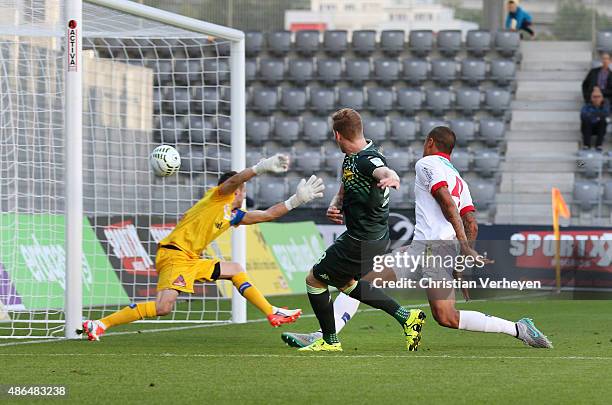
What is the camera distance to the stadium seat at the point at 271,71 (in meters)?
26.9

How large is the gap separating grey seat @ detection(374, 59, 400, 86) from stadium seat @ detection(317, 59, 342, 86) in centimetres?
83

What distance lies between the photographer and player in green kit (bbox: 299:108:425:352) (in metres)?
9.19

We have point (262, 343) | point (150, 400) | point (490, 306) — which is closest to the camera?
point (150, 400)

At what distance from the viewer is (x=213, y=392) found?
22.6ft

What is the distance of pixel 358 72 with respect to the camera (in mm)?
26828

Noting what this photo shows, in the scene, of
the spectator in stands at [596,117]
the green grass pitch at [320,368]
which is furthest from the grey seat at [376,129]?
the green grass pitch at [320,368]

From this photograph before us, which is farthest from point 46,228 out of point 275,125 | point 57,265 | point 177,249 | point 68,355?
point 275,125

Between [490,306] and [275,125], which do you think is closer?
[490,306]

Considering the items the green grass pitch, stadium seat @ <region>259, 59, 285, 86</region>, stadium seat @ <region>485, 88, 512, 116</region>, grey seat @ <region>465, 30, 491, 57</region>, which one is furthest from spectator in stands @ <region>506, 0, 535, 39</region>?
A: the green grass pitch

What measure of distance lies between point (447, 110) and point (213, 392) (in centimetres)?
1978

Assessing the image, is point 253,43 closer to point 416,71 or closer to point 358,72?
point 358,72

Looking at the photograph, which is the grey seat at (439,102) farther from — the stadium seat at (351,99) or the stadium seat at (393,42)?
the stadium seat at (393,42)

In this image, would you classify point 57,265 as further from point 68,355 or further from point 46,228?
point 68,355

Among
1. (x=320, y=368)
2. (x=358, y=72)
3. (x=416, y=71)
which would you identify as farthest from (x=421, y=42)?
(x=320, y=368)
